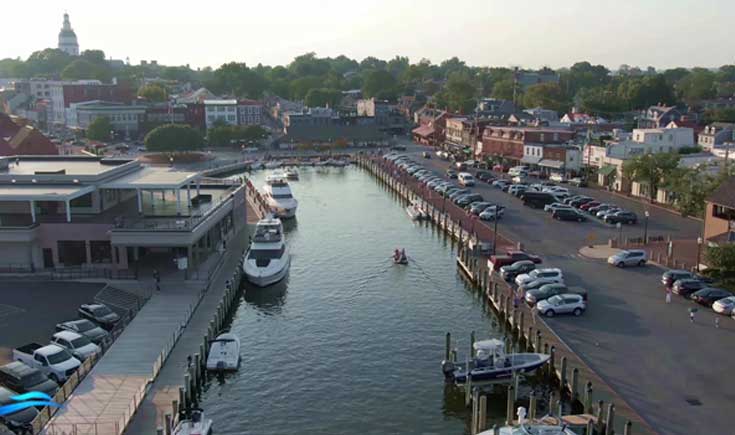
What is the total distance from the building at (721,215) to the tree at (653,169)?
18289 mm

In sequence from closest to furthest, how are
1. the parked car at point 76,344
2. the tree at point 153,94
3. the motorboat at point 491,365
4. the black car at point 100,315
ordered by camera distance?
the motorboat at point 491,365, the parked car at point 76,344, the black car at point 100,315, the tree at point 153,94

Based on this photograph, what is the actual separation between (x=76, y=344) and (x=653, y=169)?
5628 cm

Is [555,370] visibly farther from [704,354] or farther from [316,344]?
[316,344]

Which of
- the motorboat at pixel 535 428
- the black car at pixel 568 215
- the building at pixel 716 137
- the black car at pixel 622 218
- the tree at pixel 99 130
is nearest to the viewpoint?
the motorboat at pixel 535 428

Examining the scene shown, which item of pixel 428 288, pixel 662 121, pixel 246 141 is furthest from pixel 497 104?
pixel 428 288

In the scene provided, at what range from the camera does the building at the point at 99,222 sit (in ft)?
139

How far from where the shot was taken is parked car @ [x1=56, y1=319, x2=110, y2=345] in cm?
3288

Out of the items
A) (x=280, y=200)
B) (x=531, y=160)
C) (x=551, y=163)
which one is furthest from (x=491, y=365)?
(x=531, y=160)

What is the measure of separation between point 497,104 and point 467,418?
11401 centimetres

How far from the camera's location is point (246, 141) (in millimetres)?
124000

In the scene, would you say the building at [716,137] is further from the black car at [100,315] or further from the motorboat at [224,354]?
the black car at [100,315]

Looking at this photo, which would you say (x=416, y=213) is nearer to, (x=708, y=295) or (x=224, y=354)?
(x=708, y=295)

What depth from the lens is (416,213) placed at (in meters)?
68.2

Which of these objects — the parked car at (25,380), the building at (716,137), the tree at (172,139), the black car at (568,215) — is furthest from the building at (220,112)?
the parked car at (25,380)
